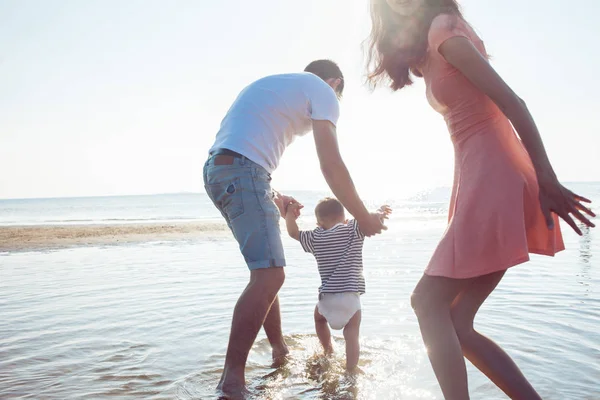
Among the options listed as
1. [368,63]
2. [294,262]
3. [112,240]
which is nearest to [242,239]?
[368,63]

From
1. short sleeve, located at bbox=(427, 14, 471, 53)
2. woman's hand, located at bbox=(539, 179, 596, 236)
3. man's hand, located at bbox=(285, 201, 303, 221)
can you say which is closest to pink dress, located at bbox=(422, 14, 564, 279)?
short sleeve, located at bbox=(427, 14, 471, 53)

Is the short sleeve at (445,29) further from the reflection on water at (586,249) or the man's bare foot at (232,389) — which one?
the reflection on water at (586,249)

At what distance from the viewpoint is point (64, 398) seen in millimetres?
3363

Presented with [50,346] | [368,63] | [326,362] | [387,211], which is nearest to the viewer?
[368,63]

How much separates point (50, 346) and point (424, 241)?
10072 mm

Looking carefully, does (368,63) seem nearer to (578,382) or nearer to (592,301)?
(578,382)

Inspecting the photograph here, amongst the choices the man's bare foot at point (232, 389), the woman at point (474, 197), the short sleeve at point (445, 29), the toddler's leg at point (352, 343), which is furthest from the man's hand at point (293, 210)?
the short sleeve at point (445, 29)

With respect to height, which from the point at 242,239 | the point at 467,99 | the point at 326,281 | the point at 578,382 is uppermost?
the point at 467,99

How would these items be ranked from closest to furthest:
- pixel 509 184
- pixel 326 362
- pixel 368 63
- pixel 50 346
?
pixel 509 184 < pixel 368 63 < pixel 326 362 < pixel 50 346

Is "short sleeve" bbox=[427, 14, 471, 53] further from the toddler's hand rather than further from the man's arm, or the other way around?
the toddler's hand

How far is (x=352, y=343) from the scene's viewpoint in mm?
3869

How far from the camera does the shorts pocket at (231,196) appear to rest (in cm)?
323

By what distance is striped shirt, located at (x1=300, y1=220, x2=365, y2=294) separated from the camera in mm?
4059

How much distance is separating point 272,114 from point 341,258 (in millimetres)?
1334
